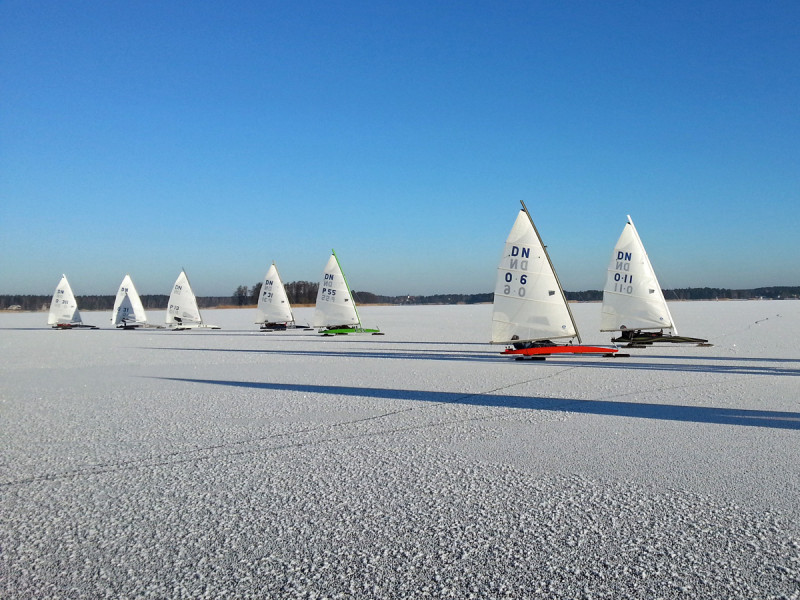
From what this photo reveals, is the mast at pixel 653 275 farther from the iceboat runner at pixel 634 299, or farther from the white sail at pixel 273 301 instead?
the white sail at pixel 273 301

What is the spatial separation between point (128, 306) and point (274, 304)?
541 inches

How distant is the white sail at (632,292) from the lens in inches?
844

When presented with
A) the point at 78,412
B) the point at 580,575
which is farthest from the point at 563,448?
the point at 78,412

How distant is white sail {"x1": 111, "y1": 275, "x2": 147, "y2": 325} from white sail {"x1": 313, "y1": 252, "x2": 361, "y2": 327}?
18665mm

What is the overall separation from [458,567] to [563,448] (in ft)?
11.4

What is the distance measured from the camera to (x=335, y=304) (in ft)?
101

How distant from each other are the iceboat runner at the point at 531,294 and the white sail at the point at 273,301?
2114cm

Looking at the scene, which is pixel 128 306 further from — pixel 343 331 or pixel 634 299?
pixel 634 299

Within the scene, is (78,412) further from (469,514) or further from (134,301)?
Answer: (134,301)

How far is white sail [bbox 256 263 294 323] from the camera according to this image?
36.2 metres

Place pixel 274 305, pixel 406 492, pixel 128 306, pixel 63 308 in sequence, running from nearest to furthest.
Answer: pixel 406 492, pixel 274 305, pixel 128 306, pixel 63 308

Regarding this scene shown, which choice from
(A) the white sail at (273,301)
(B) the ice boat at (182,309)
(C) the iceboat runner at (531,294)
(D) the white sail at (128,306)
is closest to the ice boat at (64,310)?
(D) the white sail at (128,306)

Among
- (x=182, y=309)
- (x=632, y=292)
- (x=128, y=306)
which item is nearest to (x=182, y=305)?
(x=182, y=309)

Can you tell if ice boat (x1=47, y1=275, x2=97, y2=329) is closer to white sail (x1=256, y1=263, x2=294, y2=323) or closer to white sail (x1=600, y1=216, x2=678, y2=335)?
white sail (x1=256, y1=263, x2=294, y2=323)
